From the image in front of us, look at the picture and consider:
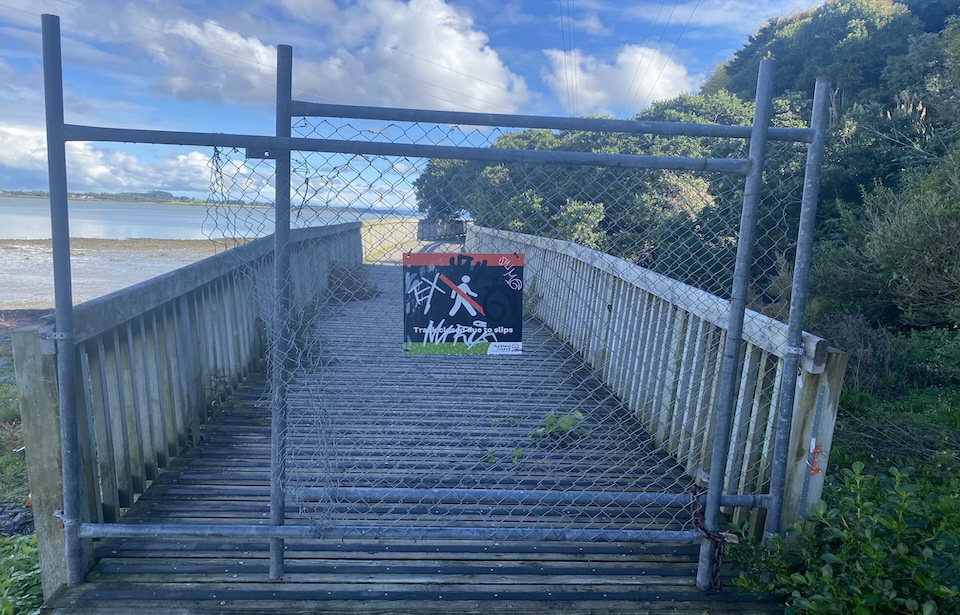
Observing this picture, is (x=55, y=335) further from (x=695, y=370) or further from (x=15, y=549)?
(x=695, y=370)

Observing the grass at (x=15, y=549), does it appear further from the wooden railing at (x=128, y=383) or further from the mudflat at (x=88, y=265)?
the mudflat at (x=88, y=265)

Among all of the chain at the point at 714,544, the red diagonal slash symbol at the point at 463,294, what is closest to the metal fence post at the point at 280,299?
the red diagonal slash symbol at the point at 463,294

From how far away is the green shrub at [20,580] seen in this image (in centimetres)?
255

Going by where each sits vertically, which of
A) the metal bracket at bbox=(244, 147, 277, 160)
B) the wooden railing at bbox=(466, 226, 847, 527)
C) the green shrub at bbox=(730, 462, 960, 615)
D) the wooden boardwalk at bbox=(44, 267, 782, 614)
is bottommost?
the wooden boardwalk at bbox=(44, 267, 782, 614)

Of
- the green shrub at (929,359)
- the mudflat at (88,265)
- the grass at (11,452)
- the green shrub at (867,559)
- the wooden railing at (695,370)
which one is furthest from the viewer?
the mudflat at (88,265)

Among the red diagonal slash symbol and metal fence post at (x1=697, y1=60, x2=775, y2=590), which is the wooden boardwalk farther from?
the red diagonal slash symbol

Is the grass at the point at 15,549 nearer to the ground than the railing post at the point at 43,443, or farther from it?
nearer to the ground

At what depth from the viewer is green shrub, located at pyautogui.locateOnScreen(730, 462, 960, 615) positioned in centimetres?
231

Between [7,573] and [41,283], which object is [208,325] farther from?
[41,283]

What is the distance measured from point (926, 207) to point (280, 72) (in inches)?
339

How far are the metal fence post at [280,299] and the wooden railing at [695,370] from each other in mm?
965

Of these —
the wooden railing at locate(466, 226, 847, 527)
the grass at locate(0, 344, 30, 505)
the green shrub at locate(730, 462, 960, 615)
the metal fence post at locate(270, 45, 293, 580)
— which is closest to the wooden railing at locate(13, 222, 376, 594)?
the metal fence post at locate(270, 45, 293, 580)

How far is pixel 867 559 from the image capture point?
94.4 inches

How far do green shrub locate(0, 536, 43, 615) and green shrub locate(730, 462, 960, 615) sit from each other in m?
2.99
